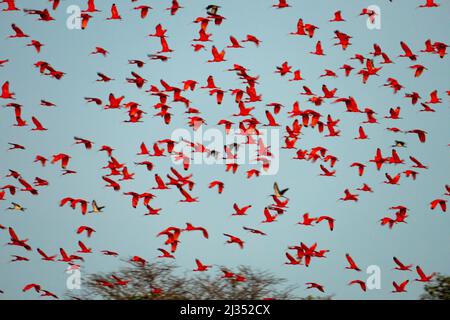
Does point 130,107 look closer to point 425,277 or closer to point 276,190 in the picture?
point 276,190

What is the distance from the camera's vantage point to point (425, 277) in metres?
47.6

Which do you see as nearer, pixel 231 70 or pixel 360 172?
pixel 231 70

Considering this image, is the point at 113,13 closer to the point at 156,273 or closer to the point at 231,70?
the point at 231,70

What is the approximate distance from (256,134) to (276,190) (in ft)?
12.4

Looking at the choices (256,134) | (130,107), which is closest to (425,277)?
(256,134)

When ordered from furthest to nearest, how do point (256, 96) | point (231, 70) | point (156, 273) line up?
point (156, 273)
point (256, 96)
point (231, 70)
